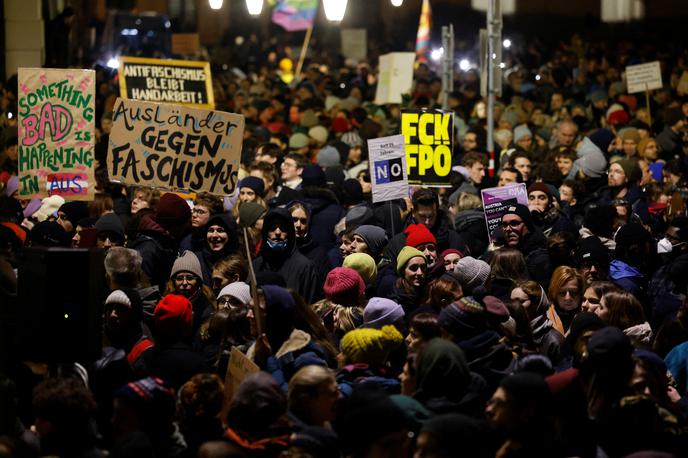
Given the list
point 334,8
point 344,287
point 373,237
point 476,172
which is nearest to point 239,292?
→ point 344,287

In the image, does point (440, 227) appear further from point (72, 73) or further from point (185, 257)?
point (72, 73)


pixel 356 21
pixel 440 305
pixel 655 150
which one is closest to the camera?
pixel 440 305

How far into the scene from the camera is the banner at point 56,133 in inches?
462

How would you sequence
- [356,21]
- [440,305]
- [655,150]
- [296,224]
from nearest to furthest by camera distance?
[440,305], [296,224], [655,150], [356,21]

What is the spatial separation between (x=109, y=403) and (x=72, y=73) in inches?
200

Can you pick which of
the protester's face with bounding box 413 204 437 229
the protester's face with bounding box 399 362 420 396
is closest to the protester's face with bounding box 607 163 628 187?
the protester's face with bounding box 413 204 437 229

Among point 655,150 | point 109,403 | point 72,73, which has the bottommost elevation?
point 109,403

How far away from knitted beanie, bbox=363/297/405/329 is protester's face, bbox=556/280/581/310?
71.0 inches

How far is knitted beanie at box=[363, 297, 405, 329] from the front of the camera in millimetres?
8461

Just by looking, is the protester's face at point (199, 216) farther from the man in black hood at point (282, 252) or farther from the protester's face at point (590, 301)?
the protester's face at point (590, 301)

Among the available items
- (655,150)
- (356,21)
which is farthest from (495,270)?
(356,21)

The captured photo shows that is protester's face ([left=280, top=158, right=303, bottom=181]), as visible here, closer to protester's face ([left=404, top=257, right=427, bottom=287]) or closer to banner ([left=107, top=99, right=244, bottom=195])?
banner ([left=107, top=99, right=244, bottom=195])

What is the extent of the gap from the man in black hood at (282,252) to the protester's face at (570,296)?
204cm

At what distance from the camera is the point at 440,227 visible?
11922 millimetres
